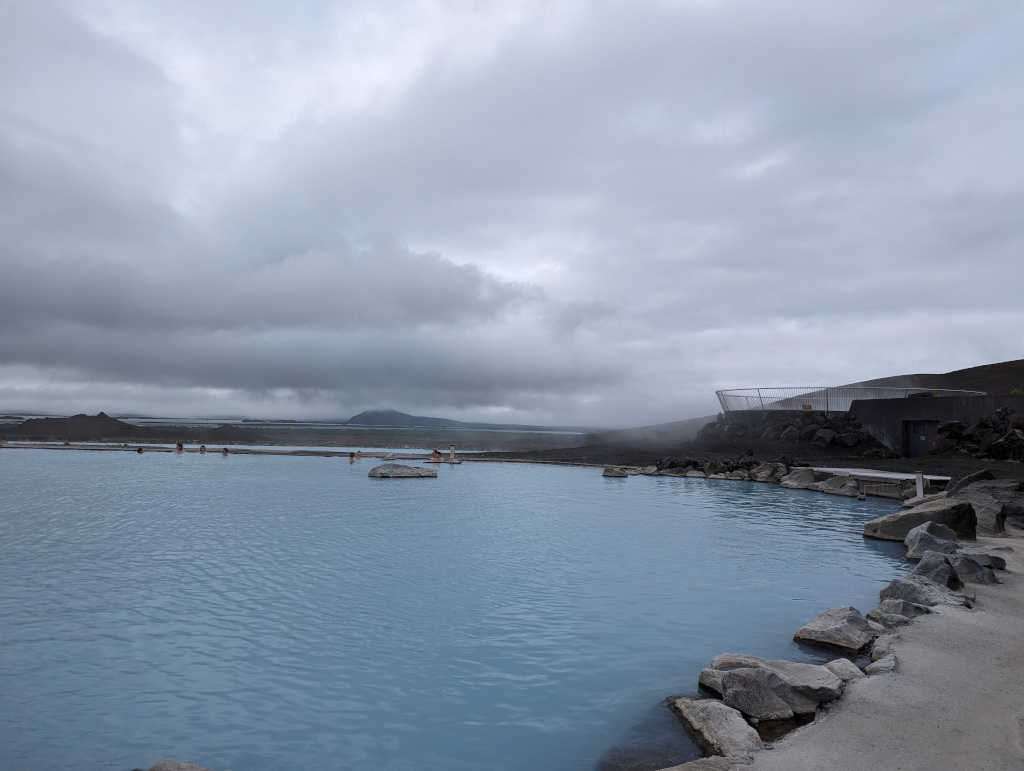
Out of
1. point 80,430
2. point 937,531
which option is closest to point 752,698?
point 937,531

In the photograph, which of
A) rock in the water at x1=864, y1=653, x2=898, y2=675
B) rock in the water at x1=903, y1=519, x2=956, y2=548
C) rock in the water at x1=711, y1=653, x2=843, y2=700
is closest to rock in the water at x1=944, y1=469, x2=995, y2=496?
rock in the water at x1=903, y1=519, x2=956, y2=548

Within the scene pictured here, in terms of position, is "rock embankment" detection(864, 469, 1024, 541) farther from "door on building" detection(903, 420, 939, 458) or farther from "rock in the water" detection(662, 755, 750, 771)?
"door on building" detection(903, 420, 939, 458)

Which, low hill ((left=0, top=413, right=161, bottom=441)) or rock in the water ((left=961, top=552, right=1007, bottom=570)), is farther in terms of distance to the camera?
low hill ((left=0, top=413, right=161, bottom=441))

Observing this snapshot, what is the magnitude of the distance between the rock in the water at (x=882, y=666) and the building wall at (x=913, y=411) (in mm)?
29615

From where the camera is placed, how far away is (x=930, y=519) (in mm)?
13750

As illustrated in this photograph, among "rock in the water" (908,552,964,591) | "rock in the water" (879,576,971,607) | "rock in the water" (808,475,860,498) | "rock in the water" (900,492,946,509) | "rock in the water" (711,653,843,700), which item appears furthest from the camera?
"rock in the water" (808,475,860,498)

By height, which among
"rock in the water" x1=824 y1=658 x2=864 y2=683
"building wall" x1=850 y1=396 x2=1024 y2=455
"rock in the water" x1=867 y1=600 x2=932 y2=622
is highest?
"building wall" x1=850 y1=396 x2=1024 y2=455

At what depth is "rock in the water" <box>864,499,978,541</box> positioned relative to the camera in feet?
42.9

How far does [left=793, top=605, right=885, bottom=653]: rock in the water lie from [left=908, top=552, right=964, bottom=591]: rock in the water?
7.68ft

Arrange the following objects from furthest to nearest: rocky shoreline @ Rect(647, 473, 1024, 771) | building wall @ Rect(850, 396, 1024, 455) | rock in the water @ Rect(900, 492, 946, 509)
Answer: building wall @ Rect(850, 396, 1024, 455), rock in the water @ Rect(900, 492, 946, 509), rocky shoreline @ Rect(647, 473, 1024, 771)

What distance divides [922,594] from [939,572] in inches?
43.5

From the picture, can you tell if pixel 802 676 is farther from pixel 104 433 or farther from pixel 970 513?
pixel 104 433

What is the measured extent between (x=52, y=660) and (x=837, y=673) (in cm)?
793

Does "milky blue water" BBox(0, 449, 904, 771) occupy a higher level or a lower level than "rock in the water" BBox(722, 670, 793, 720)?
lower
